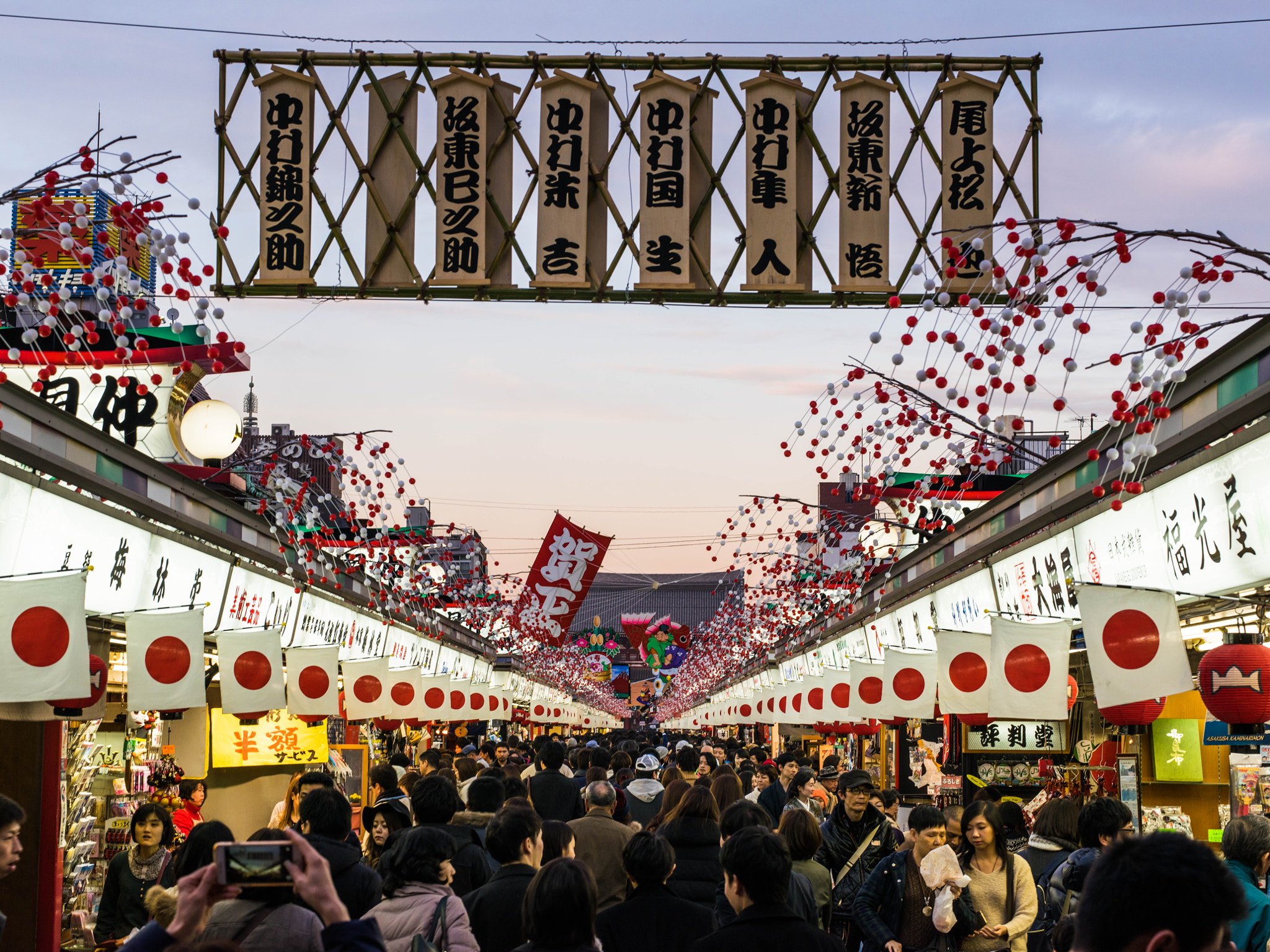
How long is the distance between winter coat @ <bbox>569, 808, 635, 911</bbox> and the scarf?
3027 mm

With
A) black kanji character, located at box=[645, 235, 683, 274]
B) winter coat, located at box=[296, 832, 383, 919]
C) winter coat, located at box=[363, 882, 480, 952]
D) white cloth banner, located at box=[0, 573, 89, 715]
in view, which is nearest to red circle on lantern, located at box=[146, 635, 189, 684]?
white cloth banner, located at box=[0, 573, 89, 715]

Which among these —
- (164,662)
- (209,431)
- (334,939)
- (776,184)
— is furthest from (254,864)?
(209,431)

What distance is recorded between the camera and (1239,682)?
6.94 meters

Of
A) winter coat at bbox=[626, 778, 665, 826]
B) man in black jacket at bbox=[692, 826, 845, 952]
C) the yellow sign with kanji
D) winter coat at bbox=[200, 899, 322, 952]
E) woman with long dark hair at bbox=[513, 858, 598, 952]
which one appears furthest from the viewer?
the yellow sign with kanji

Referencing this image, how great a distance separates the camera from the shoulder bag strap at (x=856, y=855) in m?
8.77

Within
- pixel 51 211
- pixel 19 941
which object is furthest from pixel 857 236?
pixel 19 941

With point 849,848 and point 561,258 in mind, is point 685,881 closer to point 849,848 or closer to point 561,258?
point 849,848

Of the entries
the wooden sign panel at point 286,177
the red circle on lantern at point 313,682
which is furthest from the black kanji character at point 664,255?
the red circle on lantern at point 313,682

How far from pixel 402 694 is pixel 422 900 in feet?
40.9

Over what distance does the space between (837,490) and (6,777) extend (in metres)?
12.8

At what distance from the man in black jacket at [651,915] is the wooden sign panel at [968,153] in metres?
6.10

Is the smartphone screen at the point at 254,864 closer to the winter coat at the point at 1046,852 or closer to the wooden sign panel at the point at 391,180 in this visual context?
the winter coat at the point at 1046,852

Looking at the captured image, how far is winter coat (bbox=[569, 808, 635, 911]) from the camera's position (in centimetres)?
860

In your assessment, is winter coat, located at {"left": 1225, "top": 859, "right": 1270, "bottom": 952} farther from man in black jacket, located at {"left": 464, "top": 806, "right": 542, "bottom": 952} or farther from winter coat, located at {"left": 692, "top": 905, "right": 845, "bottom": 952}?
man in black jacket, located at {"left": 464, "top": 806, "right": 542, "bottom": 952}
